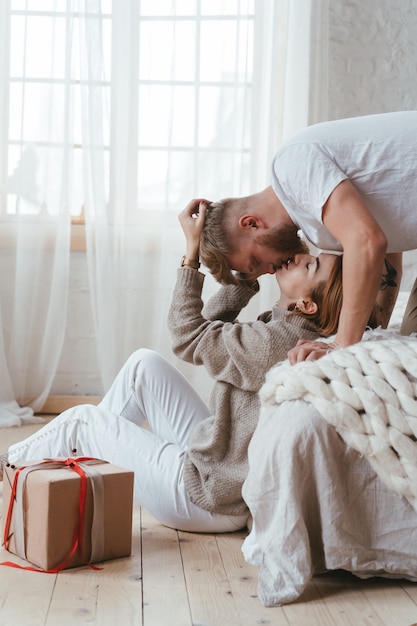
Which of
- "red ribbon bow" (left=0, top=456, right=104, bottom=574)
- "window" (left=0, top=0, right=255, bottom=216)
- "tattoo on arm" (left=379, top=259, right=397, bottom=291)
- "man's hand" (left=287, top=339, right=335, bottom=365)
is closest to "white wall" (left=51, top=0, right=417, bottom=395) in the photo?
"window" (left=0, top=0, right=255, bottom=216)

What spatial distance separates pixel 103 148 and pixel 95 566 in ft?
8.49

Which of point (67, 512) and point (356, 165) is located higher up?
point (356, 165)

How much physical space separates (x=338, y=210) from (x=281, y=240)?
1.01 feet

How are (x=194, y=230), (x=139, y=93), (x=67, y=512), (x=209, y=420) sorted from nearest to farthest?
(x=67, y=512) → (x=209, y=420) → (x=194, y=230) → (x=139, y=93)

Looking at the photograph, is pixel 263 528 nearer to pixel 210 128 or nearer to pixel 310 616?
pixel 310 616

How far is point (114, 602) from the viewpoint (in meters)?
1.59

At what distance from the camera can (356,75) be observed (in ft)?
13.5

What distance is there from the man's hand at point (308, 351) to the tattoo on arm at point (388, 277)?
64 cm

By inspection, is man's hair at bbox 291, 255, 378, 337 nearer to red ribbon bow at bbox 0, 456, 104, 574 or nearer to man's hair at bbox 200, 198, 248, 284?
man's hair at bbox 200, 198, 248, 284

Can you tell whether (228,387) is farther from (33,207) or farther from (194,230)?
(33,207)

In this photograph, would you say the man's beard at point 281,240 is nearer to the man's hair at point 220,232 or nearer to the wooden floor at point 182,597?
the man's hair at point 220,232

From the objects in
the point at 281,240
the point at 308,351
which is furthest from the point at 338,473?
the point at 281,240

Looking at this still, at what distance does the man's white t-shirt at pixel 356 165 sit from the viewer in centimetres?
185

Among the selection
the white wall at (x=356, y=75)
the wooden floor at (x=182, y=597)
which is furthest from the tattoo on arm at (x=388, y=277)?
the white wall at (x=356, y=75)
